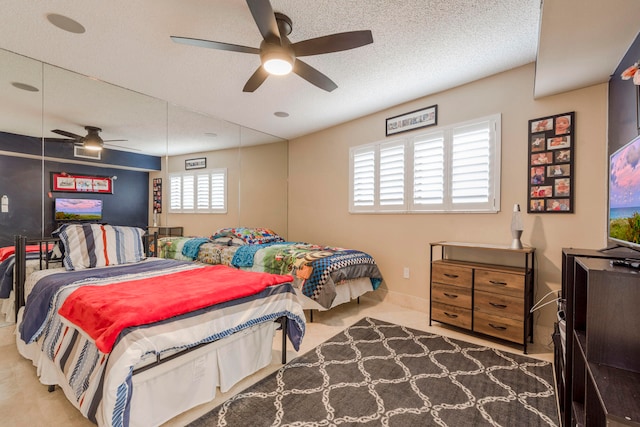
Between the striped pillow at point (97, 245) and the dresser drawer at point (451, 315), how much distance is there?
3062 millimetres

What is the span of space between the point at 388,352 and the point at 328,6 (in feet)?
9.05

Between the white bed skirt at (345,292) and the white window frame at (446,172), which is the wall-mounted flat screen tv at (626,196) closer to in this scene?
the white window frame at (446,172)

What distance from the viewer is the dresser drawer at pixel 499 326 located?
2531mm

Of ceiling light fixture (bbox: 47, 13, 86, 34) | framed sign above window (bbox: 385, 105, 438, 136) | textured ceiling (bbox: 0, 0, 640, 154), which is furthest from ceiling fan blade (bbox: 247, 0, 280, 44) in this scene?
framed sign above window (bbox: 385, 105, 438, 136)

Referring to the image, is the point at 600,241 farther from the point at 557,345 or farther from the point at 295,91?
the point at 295,91

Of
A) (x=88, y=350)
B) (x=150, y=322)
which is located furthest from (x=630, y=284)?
(x=88, y=350)

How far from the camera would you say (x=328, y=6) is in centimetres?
203

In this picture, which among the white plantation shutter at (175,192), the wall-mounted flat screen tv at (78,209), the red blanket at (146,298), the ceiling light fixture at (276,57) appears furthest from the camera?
the white plantation shutter at (175,192)

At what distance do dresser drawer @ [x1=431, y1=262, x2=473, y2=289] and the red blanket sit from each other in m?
1.69

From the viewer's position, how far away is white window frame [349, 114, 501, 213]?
3053mm

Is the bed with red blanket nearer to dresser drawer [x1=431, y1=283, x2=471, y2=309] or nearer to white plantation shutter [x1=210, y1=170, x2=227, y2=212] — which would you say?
dresser drawer [x1=431, y1=283, x2=471, y2=309]

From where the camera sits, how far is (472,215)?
3.23 m

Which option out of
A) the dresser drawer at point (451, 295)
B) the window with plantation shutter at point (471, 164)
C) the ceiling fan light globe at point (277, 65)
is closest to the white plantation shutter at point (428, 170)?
the window with plantation shutter at point (471, 164)

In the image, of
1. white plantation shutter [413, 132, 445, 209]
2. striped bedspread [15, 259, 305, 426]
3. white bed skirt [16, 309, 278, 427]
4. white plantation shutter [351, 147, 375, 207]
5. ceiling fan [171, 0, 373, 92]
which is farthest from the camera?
white plantation shutter [351, 147, 375, 207]
